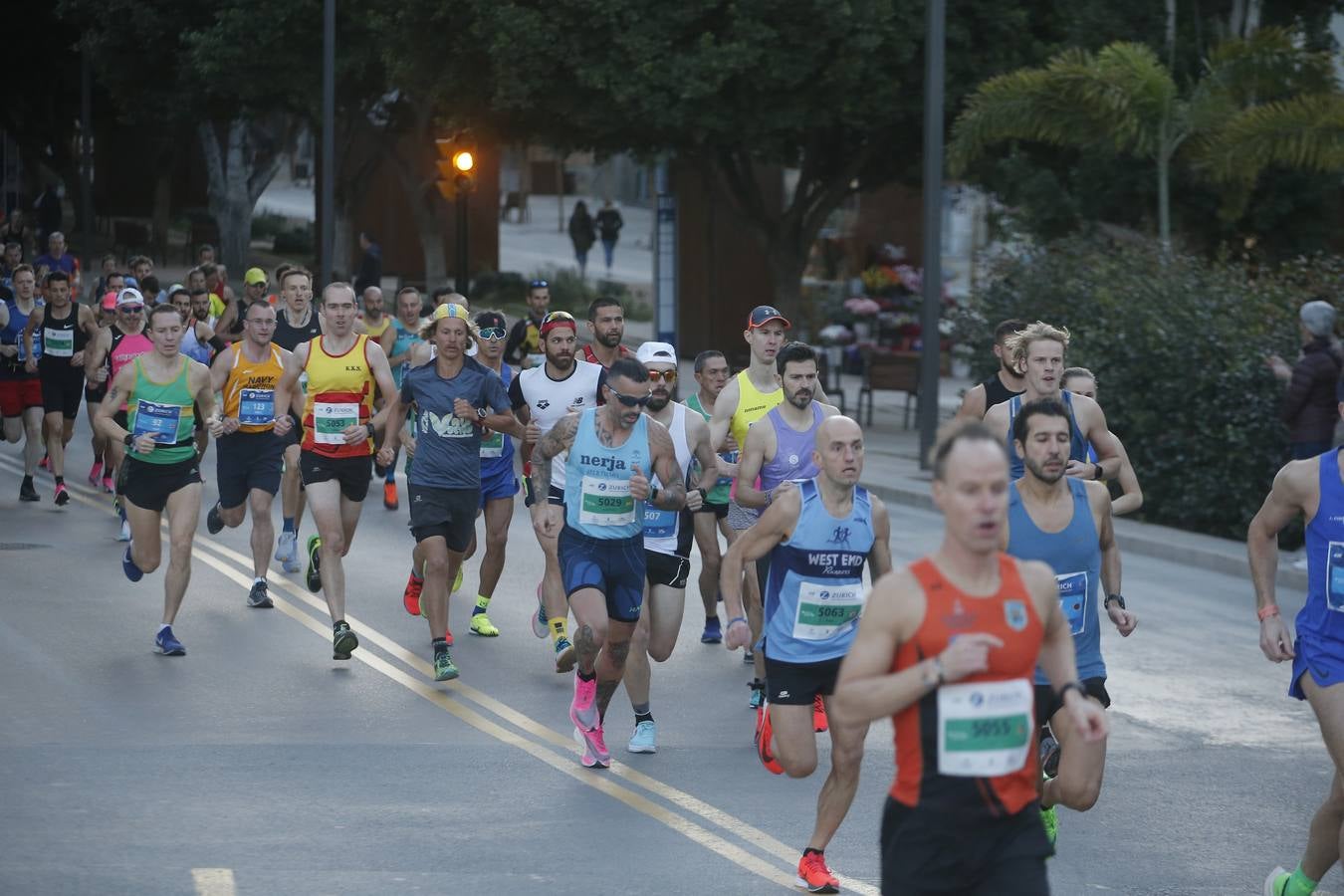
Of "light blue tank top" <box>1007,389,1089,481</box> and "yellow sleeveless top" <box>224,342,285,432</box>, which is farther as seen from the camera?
"yellow sleeveless top" <box>224,342,285,432</box>

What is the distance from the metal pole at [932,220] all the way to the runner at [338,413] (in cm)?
1040

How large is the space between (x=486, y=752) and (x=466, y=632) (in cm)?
319

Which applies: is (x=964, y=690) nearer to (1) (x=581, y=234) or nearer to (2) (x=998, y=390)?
(2) (x=998, y=390)

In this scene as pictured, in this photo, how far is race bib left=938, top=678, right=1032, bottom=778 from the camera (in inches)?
202

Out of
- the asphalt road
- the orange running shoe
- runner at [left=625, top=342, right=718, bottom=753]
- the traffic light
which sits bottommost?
the asphalt road

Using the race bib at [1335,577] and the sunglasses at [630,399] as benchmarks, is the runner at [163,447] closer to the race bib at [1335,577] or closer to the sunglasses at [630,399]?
the sunglasses at [630,399]

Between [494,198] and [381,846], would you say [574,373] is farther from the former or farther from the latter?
[494,198]

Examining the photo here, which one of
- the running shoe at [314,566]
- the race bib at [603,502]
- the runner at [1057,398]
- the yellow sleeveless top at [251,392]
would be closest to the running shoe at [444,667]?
the race bib at [603,502]

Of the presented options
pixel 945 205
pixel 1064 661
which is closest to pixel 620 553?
pixel 1064 661

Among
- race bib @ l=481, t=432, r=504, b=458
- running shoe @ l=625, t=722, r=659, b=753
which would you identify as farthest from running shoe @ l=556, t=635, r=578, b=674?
race bib @ l=481, t=432, r=504, b=458

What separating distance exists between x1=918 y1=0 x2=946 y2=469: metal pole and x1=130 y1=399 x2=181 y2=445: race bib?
10937 mm

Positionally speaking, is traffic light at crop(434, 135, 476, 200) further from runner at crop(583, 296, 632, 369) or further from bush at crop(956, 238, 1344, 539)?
runner at crop(583, 296, 632, 369)

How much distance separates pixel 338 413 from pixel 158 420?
1067 mm

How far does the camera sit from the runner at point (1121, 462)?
920 centimetres
